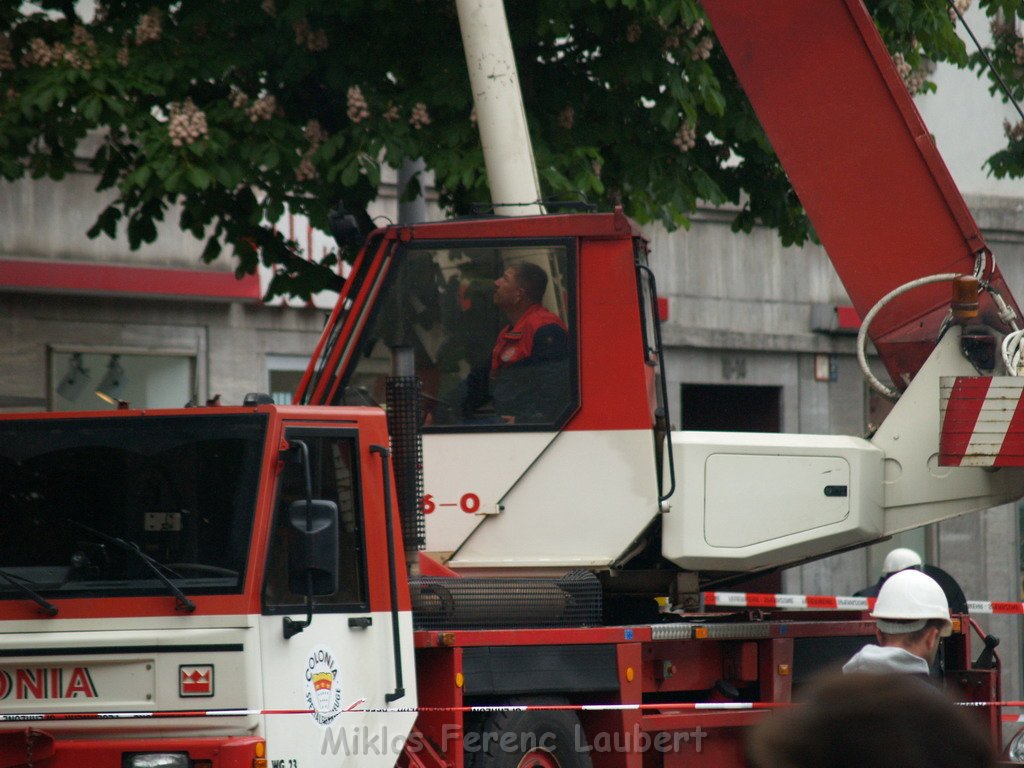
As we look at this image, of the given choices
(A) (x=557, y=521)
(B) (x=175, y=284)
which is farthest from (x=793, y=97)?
(B) (x=175, y=284)

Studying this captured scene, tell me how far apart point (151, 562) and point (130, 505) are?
27 centimetres

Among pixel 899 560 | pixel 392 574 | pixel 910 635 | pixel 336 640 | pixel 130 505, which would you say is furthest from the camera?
pixel 899 560

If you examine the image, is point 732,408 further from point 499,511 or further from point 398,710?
point 398,710

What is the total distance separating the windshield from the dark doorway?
14089mm

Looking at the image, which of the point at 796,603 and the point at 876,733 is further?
the point at 796,603

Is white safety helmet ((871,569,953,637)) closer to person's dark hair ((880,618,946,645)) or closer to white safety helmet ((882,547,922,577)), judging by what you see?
person's dark hair ((880,618,946,645))

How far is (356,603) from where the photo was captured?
7.08 meters

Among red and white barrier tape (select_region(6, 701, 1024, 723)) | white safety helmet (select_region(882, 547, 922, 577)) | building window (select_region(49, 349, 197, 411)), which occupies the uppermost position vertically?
building window (select_region(49, 349, 197, 411))

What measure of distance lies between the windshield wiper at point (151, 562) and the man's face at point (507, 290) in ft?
8.08

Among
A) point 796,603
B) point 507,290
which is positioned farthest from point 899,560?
point 507,290

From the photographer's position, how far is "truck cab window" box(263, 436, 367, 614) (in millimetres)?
6750

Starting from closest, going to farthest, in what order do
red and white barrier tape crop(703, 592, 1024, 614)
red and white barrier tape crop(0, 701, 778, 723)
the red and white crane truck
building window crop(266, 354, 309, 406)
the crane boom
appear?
1. red and white barrier tape crop(0, 701, 778, 723)
2. the red and white crane truck
3. red and white barrier tape crop(703, 592, 1024, 614)
4. the crane boom
5. building window crop(266, 354, 309, 406)

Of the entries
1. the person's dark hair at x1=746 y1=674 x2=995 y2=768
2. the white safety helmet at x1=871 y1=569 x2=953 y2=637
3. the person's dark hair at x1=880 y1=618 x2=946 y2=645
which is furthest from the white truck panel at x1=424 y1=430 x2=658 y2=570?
the person's dark hair at x1=746 y1=674 x2=995 y2=768

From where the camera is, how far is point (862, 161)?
9.20 metres
